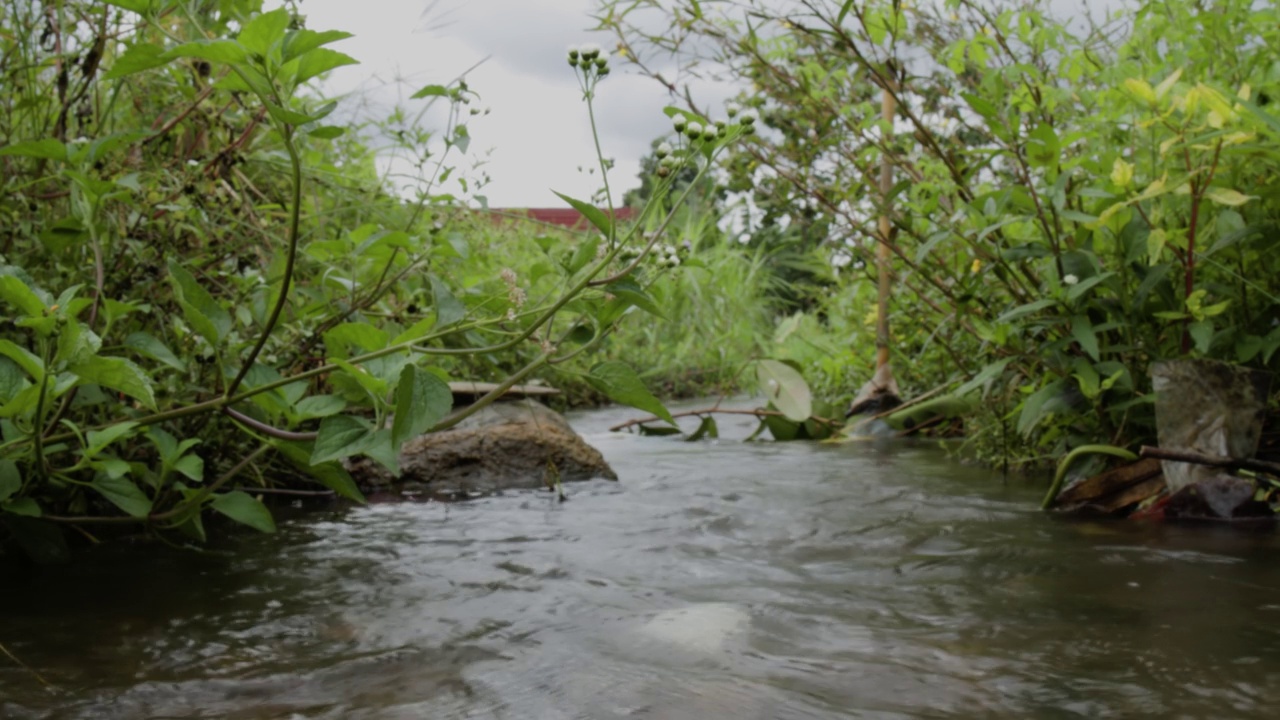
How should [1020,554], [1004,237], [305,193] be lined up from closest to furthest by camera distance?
[1020,554] < [1004,237] < [305,193]

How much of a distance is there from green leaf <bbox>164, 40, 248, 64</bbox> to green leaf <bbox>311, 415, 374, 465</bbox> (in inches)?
22.8

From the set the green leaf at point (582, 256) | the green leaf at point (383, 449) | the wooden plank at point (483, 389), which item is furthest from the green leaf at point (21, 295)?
the wooden plank at point (483, 389)

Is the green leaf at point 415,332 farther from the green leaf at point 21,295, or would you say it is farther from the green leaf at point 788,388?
the green leaf at point 788,388

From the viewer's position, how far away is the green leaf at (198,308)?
71.1 inches

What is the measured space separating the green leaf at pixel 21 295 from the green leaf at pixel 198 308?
0.71 feet

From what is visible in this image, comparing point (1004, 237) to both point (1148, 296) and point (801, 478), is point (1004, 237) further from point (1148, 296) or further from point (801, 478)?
point (801, 478)

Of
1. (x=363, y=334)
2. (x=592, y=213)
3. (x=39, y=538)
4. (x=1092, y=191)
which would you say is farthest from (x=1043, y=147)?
(x=39, y=538)

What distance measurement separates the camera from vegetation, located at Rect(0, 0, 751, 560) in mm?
1661

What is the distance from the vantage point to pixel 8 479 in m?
1.96

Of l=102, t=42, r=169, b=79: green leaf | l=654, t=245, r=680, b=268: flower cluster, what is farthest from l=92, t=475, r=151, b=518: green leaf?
l=654, t=245, r=680, b=268: flower cluster

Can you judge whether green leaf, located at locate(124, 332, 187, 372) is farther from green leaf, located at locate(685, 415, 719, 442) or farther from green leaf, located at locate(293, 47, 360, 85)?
green leaf, located at locate(685, 415, 719, 442)

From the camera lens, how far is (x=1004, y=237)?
322cm

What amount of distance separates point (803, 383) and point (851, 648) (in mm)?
2994

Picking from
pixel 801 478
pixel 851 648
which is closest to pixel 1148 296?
pixel 801 478
